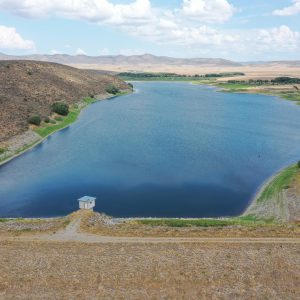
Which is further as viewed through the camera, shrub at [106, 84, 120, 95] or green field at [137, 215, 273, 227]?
shrub at [106, 84, 120, 95]

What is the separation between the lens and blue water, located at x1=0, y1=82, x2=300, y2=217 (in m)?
44.6

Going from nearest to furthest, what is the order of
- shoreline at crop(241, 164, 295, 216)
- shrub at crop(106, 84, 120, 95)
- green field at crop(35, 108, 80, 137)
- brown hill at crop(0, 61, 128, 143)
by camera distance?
shoreline at crop(241, 164, 295, 216) → brown hill at crop(0, 61, 128, 143) → green field at crop(35, 108, 80, 137) → shrub at crop(106, 84, 120, 95)

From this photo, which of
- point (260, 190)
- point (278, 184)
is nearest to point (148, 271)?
point (260, 190)

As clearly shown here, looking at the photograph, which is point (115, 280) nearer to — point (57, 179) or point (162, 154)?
point (57, 179)

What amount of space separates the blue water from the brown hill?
751 cm

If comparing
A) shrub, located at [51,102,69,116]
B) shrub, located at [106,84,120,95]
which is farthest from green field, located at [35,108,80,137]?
shrub, located at [106,84,120,95]

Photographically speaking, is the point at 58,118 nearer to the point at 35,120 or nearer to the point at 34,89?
the point at 35,120

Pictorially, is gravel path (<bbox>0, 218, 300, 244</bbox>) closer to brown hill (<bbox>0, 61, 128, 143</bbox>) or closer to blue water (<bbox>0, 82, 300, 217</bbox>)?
blue water (<bbox>0, 82, 300, 217</bbox>)

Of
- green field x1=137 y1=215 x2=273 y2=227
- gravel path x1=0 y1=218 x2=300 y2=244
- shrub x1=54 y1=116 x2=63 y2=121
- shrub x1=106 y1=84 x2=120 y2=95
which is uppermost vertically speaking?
gravel path x1=0 y1=218 x2=300 y2=244

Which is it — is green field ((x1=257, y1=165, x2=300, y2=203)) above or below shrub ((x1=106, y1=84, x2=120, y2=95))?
above

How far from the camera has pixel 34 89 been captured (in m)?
114

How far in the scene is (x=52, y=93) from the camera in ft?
383

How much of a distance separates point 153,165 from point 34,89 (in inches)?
2572

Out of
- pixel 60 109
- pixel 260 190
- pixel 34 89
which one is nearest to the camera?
pixel 260 190
